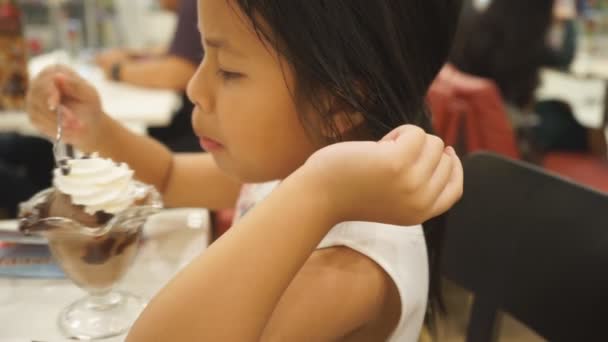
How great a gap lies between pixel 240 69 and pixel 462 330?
1.59m

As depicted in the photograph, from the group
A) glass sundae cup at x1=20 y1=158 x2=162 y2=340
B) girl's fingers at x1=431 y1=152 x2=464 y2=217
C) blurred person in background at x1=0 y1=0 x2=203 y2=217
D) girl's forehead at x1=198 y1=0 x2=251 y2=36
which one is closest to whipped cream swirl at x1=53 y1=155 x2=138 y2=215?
glass sundae cup at x1=20 y1=158 x2=162 y2=340

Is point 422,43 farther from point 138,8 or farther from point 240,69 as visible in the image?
point 138,8

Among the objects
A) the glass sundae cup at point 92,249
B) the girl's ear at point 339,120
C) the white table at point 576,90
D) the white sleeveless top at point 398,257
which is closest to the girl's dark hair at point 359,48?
the girl's ear at point 339,120

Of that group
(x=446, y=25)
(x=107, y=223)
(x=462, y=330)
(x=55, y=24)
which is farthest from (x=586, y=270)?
(x=55, y=24)

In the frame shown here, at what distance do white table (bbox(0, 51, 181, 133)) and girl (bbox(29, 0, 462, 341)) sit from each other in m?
0.99

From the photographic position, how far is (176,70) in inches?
87.0

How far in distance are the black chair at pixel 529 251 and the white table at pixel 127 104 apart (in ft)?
3.26

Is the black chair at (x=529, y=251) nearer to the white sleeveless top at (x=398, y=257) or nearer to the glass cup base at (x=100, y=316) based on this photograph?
the white sleeveless top at (x=398, y=257)

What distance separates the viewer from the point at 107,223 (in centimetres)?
69

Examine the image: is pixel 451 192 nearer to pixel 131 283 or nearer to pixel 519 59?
pixel 131 283

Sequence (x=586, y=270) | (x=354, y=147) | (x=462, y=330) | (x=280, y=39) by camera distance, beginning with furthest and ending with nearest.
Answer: (x=462, y=330) → (x=586, y=270) → (x=280, y=39) → (x=354, y=147)

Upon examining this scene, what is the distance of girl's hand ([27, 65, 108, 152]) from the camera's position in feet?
3.16

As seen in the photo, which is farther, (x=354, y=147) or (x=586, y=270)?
(x=586, y=270)

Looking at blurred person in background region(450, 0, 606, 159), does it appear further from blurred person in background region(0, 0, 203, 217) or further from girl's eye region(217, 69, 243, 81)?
girl's eye region(217, 69, 243, 81)
